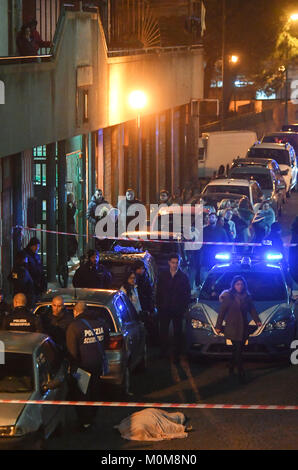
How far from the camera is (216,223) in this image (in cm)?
2198

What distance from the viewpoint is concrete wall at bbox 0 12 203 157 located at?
710 inches

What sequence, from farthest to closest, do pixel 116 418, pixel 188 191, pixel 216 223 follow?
pixel 188 191
pixel 216 223
pixel 116 418

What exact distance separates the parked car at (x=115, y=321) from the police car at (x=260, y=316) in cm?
158

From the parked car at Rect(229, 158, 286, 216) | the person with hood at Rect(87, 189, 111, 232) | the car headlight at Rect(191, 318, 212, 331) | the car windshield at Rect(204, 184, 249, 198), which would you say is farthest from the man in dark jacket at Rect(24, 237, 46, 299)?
the parked car at Rect(229, 158, 286, 216)

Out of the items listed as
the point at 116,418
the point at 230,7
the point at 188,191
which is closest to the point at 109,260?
the point at 116,418

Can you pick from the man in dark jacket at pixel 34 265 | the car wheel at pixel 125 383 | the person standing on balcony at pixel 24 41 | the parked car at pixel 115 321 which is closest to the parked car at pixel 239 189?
the person standing on balcony at pixel 24 41

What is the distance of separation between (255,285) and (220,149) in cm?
2956

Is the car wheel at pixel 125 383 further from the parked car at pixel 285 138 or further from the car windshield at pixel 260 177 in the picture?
the parked car at pixel 285 138

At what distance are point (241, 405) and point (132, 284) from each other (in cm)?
348

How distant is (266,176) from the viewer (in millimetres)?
34625

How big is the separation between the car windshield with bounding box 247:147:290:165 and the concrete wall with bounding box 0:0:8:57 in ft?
70.9

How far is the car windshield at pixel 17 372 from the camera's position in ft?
34.2

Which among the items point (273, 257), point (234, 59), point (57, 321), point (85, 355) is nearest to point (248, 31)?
point (234, 59)
